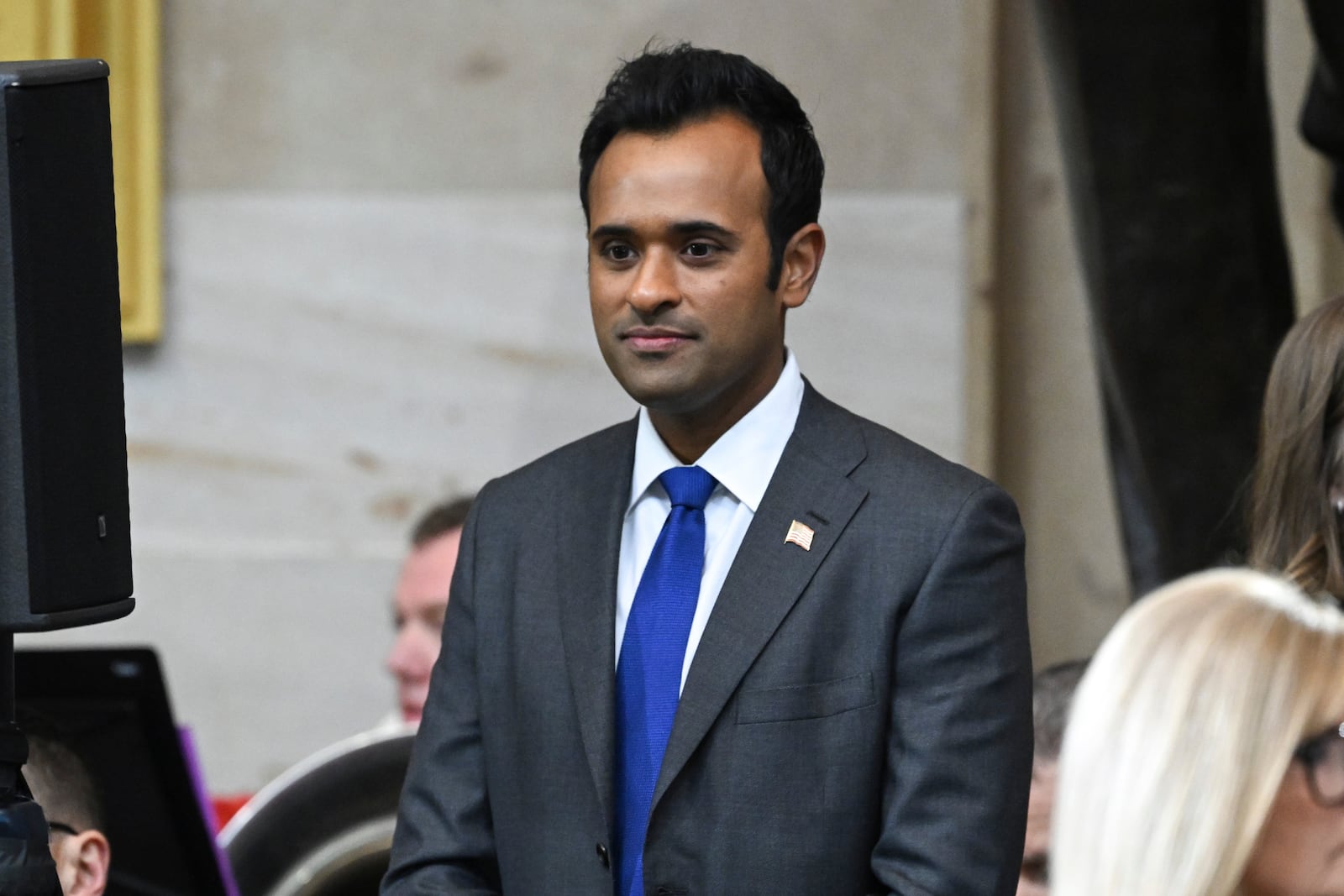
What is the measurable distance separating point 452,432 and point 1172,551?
217 cm

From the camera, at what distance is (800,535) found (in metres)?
2.19

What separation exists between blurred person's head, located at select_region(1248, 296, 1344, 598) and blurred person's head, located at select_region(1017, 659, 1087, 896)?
613 millimetres

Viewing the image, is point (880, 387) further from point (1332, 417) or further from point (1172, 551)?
point (1332, 417)

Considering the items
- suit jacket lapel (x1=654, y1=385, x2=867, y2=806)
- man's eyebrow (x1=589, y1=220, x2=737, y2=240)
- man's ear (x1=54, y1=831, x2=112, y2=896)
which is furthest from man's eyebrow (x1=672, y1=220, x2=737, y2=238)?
man's ear (x1=54, y1=831, x2=112, y2=896)

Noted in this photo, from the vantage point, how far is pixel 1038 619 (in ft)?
16.9

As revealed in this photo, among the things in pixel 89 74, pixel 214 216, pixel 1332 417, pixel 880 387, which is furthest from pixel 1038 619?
pixel 89 74

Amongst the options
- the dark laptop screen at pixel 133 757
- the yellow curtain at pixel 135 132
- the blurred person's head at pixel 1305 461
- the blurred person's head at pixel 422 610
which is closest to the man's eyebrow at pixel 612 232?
the blurred person's head at pixel 1305 461

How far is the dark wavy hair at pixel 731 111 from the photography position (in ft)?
7.34

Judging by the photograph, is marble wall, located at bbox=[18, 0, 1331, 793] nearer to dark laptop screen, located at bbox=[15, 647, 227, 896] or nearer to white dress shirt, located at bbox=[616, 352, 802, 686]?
dark laptop screen, located at bbox=[15, 647, 227, 896]

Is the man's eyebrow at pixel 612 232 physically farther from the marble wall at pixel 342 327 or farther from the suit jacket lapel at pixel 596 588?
the marble wall at pixel 342 327

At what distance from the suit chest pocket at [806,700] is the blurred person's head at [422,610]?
2105 millimetres

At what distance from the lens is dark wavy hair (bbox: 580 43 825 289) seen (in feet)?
7.34

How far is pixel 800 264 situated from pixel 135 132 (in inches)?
135

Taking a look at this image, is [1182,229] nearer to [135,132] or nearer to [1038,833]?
[1038,833]
